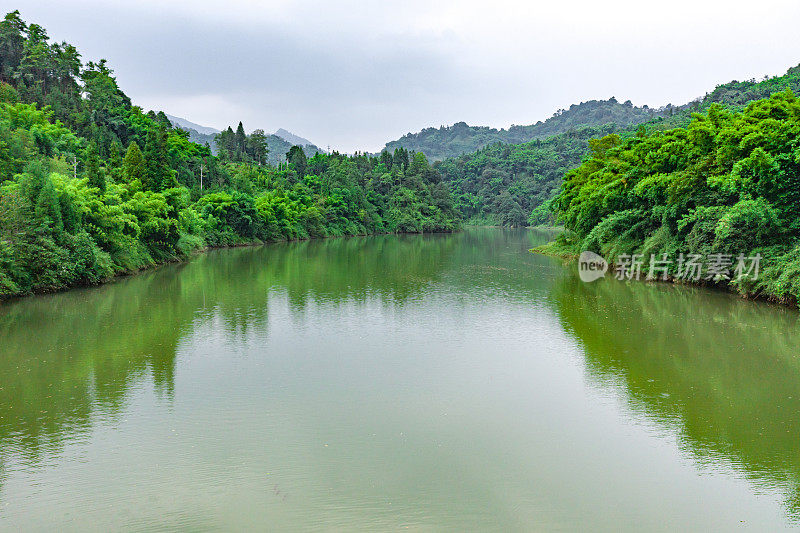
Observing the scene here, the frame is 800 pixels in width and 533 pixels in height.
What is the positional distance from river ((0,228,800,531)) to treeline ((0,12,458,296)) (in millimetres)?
2815

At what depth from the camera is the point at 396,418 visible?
336 inches

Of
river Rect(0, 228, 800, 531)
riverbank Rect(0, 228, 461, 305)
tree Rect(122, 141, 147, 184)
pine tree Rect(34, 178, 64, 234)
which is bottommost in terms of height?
river Rect(0, 228, 800, 531)

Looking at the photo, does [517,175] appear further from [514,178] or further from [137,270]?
[137,270]

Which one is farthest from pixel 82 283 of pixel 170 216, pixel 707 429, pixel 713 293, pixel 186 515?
pixel 713 293

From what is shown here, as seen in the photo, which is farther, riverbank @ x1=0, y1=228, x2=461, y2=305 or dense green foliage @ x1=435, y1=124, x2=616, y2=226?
dense green foliage @ x1=435, y1=124, x2=616, y2=226

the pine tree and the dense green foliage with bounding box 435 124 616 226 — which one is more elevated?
the dense green foliage with bounding box 435 124 616 226

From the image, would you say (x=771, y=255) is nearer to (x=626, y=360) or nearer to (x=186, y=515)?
(x=626, y=360)

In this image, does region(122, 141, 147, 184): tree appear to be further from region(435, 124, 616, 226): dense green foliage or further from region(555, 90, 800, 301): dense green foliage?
region(435, 124, 616, 226): dense green foliage

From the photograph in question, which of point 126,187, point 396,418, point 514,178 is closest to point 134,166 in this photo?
point 126,187

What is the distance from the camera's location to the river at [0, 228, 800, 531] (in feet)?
19.7

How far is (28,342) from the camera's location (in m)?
12.8

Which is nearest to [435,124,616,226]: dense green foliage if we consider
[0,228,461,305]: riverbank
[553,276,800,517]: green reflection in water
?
[0,228,461,305]: riverbank

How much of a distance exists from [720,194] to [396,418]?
1636 centimetres

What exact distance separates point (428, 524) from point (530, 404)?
13.4ft
